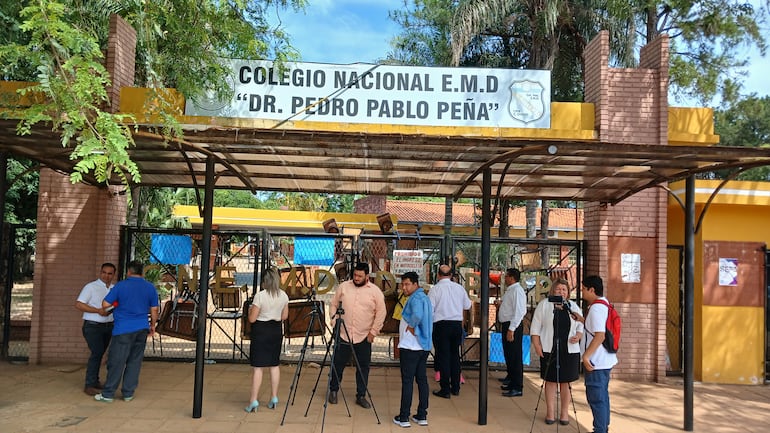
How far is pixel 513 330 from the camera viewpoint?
8023 millimetres

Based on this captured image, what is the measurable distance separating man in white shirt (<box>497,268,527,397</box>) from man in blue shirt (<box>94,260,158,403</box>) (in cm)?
471

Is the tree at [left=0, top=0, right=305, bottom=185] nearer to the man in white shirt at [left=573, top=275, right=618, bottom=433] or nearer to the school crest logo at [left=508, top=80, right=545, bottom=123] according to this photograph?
the school crest logo at [left=508, top=80, right=545, bottom=123]

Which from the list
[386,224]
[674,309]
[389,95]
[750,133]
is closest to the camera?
[389,95]

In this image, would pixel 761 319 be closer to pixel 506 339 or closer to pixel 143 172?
pixel 506 339

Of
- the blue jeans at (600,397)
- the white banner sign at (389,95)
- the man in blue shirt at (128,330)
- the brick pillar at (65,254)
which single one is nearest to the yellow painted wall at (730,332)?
the white banner sign at (389,95)

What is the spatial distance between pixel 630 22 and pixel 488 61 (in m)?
4.29

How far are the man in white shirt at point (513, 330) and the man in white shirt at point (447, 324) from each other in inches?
28.6

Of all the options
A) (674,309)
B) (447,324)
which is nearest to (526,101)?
(447,324)

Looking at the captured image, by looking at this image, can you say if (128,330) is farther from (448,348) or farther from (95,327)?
(448,348)

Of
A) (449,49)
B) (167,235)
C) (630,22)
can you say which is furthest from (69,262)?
(630,22)

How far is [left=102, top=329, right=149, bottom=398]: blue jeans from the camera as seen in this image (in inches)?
282

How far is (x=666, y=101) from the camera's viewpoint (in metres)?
9.55

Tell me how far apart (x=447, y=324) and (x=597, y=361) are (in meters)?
2.42

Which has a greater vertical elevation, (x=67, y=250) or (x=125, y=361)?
(x=67, y=250)
